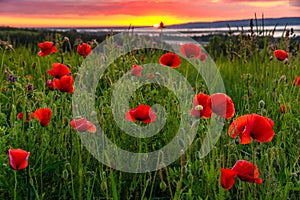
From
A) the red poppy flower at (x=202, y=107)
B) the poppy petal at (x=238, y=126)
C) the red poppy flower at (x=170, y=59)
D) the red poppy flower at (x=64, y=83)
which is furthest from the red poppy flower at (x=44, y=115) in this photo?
the red poppy flower at (x=170, y=59)

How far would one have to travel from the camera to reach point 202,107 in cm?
162

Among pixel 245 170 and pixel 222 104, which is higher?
pixel 222 104

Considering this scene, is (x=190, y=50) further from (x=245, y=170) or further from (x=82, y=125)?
(x=245, y=170)

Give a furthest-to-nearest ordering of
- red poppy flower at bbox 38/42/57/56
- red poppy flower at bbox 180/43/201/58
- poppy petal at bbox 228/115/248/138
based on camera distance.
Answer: red poppy flower at bbox 38/42/57/56, red poppy flower at bbox 180/43/201/58, poppy petal at bbox 228/115/248/138

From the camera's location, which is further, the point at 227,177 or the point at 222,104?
the point at 222,104

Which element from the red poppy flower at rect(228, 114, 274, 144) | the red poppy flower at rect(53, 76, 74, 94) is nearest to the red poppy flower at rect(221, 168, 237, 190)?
the red poppy flower at rect(228, 114, 274, 144)

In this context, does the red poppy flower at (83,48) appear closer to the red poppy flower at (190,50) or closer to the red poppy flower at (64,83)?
the red poppy flower at (190,50)

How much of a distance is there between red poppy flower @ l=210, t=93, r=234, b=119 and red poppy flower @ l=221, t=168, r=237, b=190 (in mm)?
359

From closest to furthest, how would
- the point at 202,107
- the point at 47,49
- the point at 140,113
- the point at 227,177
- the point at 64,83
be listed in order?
1. the point at 227,177
2. the point at 202,107
3. the point at 140,113
4. the point at 64,83
5. the point at 47,49

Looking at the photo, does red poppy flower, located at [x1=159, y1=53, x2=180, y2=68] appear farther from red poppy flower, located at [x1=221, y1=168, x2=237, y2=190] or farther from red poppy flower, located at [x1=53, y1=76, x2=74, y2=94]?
red poppy flower, located at [x1=221, y1=168, x2=237, y2=190]

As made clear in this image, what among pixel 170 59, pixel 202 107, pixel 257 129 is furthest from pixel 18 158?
pixel 170 59

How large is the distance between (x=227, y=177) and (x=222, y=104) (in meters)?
0.37

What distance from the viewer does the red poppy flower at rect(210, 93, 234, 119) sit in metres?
1.65

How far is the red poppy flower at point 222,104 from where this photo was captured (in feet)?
5.41
